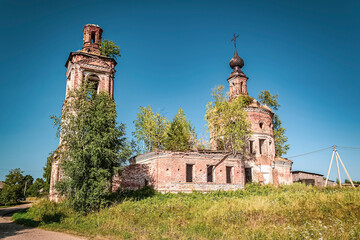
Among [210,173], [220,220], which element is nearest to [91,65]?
[210,173]

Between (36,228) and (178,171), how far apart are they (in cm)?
991

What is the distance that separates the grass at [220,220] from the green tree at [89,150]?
88 centimetres

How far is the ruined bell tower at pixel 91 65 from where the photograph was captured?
70.1ft

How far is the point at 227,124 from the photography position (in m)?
26.2

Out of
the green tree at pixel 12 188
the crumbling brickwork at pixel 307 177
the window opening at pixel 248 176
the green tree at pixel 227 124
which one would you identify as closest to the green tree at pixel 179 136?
the green tree at pixel 227 124

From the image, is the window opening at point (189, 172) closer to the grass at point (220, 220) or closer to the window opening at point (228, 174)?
the window opening at point (228, 174)

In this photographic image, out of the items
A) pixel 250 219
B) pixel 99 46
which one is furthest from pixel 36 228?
pixel 99 46

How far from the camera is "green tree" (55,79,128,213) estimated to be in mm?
14688

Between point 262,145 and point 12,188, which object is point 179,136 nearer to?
point 262,145

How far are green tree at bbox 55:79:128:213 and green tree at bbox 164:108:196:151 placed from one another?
8891 mm

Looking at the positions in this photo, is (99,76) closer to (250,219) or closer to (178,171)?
(178,171)

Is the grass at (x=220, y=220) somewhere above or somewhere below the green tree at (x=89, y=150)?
below

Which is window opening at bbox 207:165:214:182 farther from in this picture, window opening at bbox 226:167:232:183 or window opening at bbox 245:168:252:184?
window opening at bbox 245:168:252:184

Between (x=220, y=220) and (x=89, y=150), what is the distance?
7.78 meters
